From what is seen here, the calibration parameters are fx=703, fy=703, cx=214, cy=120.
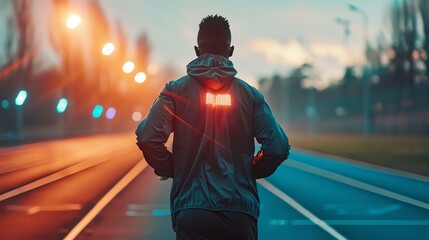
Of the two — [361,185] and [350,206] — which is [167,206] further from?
[361,185]

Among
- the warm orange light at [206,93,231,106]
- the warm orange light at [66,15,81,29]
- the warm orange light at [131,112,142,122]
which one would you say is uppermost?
the warm orange light at [66,15,81,29]

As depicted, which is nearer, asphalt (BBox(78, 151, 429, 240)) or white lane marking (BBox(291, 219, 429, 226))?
asphalt (BBox(78, 151, 429, 240))

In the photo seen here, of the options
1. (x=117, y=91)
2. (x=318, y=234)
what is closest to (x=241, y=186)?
(x=318, y=234)

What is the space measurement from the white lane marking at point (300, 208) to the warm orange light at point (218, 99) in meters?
5.81

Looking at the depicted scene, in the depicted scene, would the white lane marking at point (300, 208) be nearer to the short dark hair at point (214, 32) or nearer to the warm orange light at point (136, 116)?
the short dark hair at point (214, 32)

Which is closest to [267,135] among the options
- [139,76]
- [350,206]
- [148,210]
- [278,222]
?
[278,222]

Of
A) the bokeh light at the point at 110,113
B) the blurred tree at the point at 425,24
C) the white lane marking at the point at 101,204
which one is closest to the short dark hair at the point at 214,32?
the white lane marking at the point at 101,204

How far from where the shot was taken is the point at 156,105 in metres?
3.26

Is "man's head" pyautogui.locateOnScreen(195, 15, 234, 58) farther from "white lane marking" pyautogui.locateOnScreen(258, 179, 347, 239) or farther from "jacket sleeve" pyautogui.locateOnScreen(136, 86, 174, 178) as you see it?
"white lane marking" pyautogui.locateOnScreen(258, 179, 347, 239)

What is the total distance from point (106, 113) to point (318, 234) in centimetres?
8503

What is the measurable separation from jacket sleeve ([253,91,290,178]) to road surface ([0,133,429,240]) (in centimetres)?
531

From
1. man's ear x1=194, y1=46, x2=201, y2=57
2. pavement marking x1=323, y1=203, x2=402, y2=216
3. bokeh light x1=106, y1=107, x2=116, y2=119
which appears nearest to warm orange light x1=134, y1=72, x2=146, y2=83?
pavement marking x1=323, y1=203, x2=402, y2=216

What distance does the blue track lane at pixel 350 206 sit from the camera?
920 centimetres

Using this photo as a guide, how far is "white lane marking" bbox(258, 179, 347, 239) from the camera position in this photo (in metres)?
9.16
